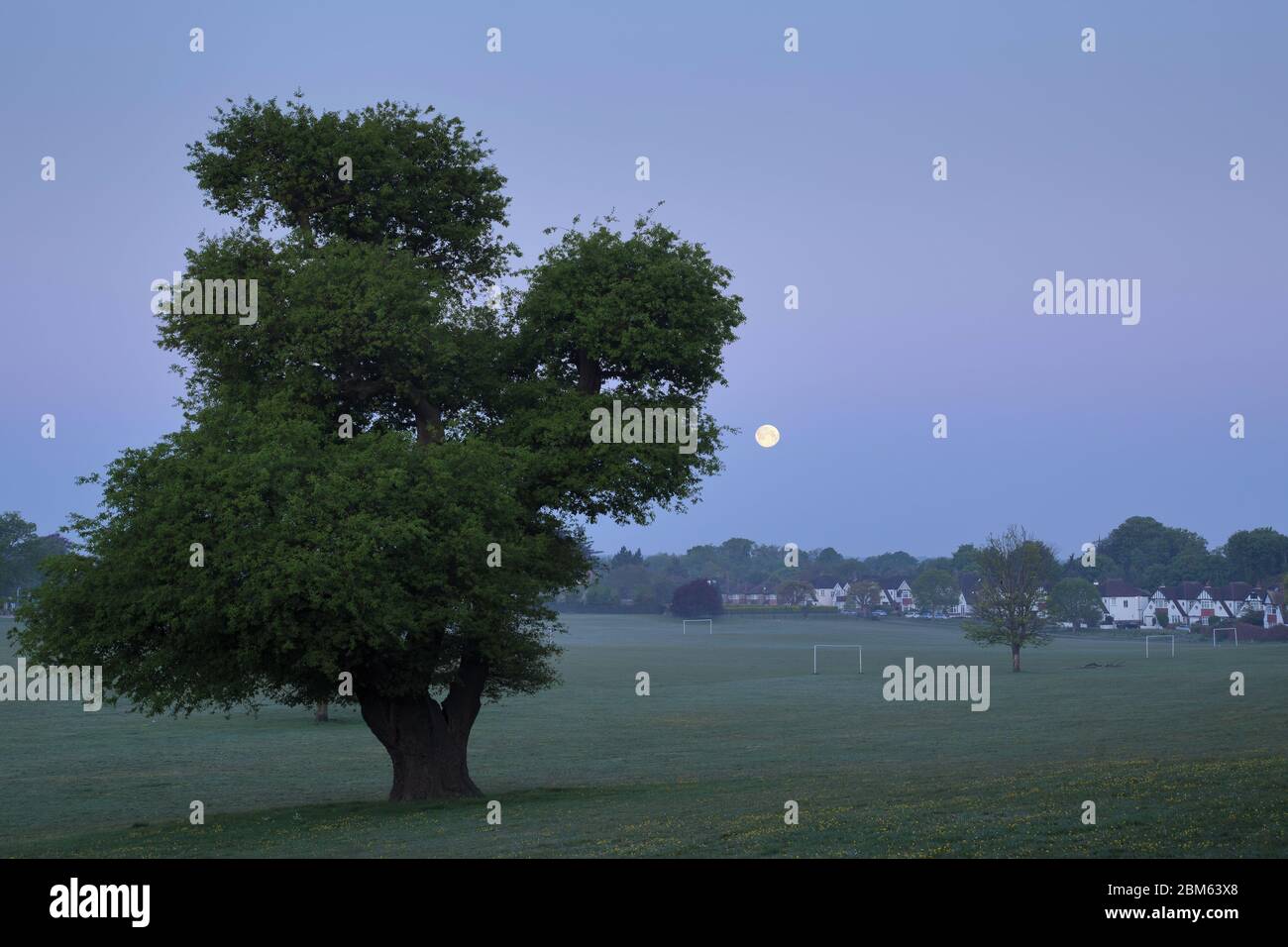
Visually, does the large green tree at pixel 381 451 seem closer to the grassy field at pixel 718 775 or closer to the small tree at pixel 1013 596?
the grassy field at pixel 718 775

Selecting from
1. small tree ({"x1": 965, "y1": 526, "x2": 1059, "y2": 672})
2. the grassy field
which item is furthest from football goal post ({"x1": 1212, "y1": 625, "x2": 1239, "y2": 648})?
the grassy field

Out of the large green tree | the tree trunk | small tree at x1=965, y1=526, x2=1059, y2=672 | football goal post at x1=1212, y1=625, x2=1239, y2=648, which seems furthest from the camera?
football goal post at x1=1212, y1=625, x2=1239, y2=648

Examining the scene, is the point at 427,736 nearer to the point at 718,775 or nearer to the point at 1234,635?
the point at 718,775

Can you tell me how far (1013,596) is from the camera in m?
115

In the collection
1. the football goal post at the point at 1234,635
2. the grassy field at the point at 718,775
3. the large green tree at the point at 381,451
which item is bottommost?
the football goal post at the point at 1234,635

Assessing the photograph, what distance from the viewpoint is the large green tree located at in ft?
101

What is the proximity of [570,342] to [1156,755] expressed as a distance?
22766mm

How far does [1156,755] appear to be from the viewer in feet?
136

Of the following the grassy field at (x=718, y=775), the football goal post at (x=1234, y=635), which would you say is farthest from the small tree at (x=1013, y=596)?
the football goal post at (x=1234, y=635)

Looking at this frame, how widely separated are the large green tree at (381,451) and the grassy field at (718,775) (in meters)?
4.21

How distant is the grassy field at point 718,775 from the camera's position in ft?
71.2

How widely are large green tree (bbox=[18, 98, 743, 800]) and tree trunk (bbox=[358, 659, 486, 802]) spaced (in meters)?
0.07

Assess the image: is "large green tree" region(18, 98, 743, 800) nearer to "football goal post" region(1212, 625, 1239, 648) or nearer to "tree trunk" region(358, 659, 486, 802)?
"tree trunk" region(358, 659, 486, 802)
